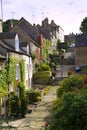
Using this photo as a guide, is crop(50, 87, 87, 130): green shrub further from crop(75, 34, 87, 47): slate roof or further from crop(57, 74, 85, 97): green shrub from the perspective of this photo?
crop(75, 34, 87, 47): slate roof

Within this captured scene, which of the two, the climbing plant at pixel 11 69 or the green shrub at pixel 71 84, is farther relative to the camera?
the climbing plant at pixel 11 69

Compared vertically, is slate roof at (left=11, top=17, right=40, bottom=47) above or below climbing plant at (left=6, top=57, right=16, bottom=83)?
above

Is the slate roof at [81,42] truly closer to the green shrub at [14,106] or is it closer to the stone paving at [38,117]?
the stone paving at [38,117]

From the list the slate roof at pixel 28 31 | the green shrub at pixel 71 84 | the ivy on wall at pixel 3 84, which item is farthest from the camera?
the slate roof at pixel 28 31

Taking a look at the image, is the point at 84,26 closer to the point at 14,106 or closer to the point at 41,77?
the point at 41,77

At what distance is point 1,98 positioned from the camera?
29609mm

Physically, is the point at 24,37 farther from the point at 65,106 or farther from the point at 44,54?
the point at 65,106

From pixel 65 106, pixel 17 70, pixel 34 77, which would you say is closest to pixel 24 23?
pixel 34 77

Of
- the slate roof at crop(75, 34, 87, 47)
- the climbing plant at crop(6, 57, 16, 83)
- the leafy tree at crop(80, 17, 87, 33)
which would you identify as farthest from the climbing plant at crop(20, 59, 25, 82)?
the leafy tree at crop(80, 17, 87, 33)

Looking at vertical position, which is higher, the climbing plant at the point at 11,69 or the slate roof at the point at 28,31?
the slate roof at the point at 28,31

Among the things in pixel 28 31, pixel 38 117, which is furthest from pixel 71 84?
pixel 28 31

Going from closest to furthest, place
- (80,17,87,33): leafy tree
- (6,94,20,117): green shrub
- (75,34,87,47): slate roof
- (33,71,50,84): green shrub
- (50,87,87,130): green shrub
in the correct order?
(50,87,87,130): green shrub, (6,94,20,117): green shrub, (33,71,50,84): green shrub, (75,34,87,47): slate roof, (80,17,87,33): leafy tree

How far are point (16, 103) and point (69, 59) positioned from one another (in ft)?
151

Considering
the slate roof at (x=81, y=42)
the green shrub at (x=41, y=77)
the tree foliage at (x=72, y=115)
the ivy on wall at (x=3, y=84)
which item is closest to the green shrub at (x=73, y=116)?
the tree foliage at (x=72, y=115)
